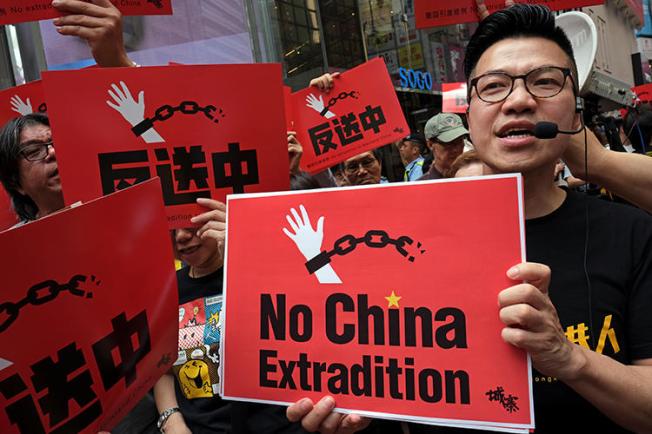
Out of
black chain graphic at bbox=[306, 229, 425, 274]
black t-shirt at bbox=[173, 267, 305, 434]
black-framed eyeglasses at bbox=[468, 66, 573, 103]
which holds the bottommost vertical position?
black t-shirt at bbox=[173, 267, 305, 434]

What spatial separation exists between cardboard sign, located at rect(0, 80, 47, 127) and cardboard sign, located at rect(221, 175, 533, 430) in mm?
1789

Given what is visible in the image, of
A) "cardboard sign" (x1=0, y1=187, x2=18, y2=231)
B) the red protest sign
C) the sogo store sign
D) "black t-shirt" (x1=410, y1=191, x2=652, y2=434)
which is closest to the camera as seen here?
"black t-shirt" (x1=410, y1=191, x2=652, y2=434)

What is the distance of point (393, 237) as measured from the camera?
3.80ft

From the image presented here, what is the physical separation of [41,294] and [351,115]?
92.8 inches

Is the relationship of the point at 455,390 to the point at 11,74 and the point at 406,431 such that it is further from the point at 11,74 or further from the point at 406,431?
the point at 11,74

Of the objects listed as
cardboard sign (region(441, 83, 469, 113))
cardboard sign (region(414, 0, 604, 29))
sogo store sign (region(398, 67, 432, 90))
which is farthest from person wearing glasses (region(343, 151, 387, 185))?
sogo store sign (region(398, 67, 432, 90))

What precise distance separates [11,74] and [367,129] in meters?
3.88

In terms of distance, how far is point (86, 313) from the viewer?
42.1 inches

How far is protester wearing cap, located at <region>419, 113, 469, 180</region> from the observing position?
3951 mm

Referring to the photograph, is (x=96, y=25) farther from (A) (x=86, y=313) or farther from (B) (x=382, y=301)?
(B) (x=382, y=301)

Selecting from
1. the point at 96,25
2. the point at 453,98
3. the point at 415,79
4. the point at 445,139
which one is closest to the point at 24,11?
the point at 96,25

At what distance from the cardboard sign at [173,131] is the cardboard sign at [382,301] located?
1.04ft

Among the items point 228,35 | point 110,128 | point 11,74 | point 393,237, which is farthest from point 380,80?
point 11,74

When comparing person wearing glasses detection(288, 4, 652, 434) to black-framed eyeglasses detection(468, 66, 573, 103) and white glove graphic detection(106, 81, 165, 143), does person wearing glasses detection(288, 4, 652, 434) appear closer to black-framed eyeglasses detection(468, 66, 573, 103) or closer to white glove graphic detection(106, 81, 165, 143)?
black-framed eyeglasses detection(468, 66, 573, 103)
